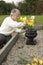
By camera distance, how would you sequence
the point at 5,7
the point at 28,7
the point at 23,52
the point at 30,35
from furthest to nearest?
1. the point at 5,7
2. the point at 28,7
3. the point at 30,35
4. the point at 23,52

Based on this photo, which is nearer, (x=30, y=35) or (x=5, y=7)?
(x=30, y=35)

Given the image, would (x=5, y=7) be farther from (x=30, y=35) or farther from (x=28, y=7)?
(x=30, y=35)

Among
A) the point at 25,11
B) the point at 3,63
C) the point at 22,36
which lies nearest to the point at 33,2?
the point at 25,11

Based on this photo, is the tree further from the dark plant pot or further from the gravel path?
the dark plant pot

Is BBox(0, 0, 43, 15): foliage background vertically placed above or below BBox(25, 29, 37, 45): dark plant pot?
below

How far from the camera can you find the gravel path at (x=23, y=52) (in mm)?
5973

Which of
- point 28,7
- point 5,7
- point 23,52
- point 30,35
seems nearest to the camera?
point 23,52

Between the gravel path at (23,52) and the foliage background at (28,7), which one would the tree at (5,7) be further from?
the gravel path at (23,52)

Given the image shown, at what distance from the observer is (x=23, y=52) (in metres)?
6.89

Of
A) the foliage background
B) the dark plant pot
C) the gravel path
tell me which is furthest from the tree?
the dark plant pot

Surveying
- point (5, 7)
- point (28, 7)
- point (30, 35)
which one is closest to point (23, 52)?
point (30, 35)

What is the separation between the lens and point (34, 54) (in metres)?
6.59

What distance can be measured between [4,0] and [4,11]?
113 centimetres

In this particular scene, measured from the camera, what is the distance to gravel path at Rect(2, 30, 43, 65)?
5973 millimetres
